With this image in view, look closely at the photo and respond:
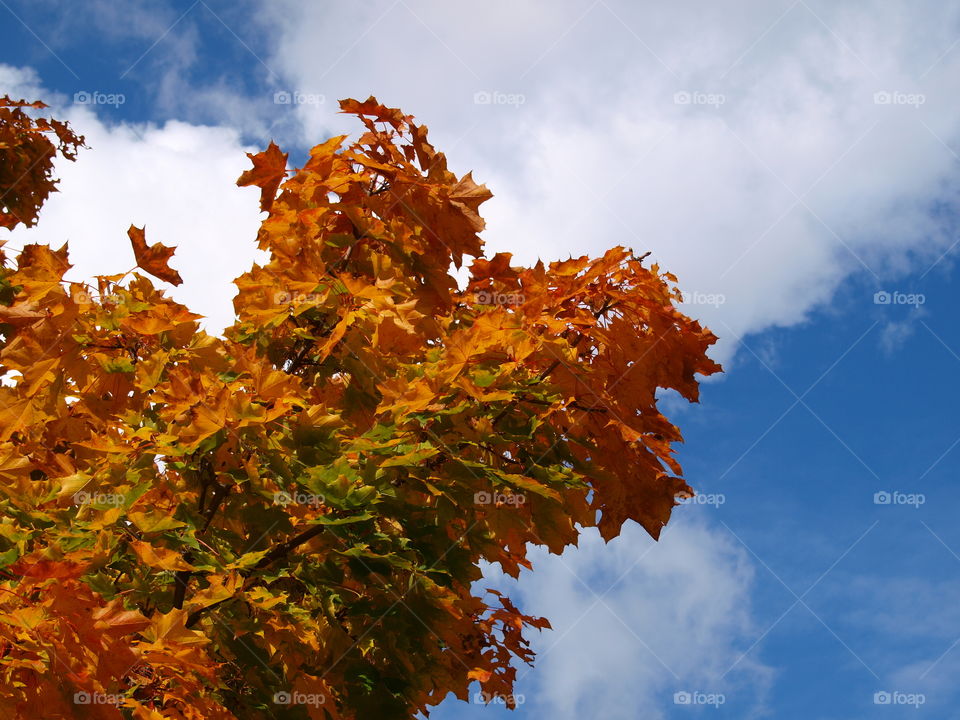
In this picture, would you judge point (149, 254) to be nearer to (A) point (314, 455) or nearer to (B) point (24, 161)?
(A) point (314, 455)

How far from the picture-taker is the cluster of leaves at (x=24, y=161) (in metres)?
11.4

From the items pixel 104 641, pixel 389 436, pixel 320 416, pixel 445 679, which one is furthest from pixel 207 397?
pixel 445 679

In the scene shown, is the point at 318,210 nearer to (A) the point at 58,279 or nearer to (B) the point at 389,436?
(A) the point at 58,279

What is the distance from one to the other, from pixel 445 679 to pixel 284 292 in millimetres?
2162

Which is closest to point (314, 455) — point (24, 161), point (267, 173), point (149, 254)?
point (149, 254)

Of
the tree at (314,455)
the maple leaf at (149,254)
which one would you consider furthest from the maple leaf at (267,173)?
the maple leaf at (149,254)

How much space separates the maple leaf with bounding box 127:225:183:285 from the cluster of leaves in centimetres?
746

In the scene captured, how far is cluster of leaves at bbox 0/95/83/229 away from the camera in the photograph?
11353mm

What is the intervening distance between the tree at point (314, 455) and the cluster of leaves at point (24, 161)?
726cm

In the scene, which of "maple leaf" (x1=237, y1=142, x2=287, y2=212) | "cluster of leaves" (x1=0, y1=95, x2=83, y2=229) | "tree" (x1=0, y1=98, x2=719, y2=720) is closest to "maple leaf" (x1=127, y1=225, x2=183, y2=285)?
"tree" (x1=0, y1=98, x2=719, y2=720)

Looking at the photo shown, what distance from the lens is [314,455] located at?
151 inches

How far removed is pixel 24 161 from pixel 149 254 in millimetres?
7920

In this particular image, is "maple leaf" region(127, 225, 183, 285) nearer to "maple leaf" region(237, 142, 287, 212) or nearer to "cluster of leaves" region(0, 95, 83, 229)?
"maple leaf" region(237, 142, 287, 212)

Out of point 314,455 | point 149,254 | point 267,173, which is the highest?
point 267,173
